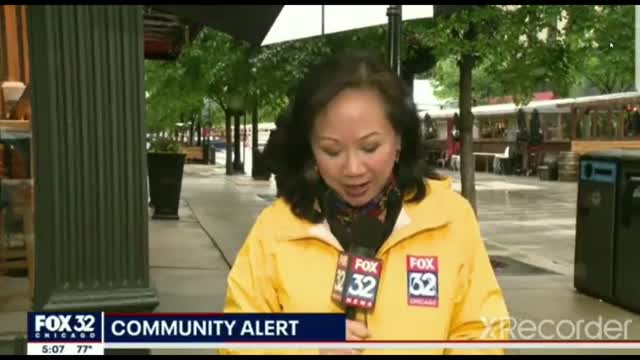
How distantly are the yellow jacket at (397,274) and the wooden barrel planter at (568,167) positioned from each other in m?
24.5

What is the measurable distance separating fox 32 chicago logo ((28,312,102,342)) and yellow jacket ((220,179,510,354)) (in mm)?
791

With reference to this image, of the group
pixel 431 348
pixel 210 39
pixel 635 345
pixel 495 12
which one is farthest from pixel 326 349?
pixel 210 39

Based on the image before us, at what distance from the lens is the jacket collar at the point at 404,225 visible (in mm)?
1859

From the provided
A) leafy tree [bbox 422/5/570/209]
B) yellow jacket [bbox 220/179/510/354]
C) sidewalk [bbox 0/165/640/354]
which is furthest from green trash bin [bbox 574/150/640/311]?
yellow jacket [bbox 220/179/510/354]

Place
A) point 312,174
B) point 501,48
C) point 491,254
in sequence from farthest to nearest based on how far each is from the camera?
point 491,254 → point 501,48 → point 312,174

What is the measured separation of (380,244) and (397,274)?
0.27 feet

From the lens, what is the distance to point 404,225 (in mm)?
1881

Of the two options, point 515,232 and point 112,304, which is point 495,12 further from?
point 112,304

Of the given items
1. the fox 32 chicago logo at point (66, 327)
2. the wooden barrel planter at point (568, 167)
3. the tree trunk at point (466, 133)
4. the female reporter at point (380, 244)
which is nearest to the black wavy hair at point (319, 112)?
the female reporter at point (380, 244)

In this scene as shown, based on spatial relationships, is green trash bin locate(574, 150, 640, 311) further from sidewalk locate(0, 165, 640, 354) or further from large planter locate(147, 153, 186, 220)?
large planter locate(147, 153, 186, 220)

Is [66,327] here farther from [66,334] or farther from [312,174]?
[312,174]

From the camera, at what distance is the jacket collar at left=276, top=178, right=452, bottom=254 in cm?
Answer: 186

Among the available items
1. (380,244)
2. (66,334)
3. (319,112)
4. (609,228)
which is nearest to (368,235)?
(380,244)

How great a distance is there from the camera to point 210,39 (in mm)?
13953
